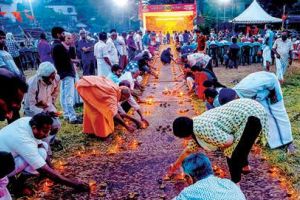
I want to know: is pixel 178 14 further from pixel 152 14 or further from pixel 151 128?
pixel 151 128

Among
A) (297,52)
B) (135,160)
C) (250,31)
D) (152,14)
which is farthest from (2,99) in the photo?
(152,14)

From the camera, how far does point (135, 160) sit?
4695 mm

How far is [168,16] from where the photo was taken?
3806 centimetres

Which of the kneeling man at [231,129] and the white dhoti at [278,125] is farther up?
the kneeling man at [231,129]

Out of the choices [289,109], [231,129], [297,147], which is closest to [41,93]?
[231,129]

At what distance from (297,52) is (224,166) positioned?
13.0 m

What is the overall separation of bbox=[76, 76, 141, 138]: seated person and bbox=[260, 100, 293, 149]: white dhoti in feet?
7.44

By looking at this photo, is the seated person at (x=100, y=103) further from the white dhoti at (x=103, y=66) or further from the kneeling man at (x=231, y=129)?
the white dhoti at (x=103, y=66)

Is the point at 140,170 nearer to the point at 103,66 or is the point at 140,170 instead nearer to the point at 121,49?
the point at 103,66

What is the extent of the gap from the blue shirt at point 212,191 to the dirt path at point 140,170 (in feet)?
4.89

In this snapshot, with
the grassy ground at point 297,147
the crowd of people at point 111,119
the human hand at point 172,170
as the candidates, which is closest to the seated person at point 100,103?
the crowd of people at point 111,119

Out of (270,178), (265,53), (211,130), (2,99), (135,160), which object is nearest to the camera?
(2,99)

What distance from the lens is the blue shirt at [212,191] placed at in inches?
83.7

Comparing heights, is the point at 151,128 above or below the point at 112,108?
below
